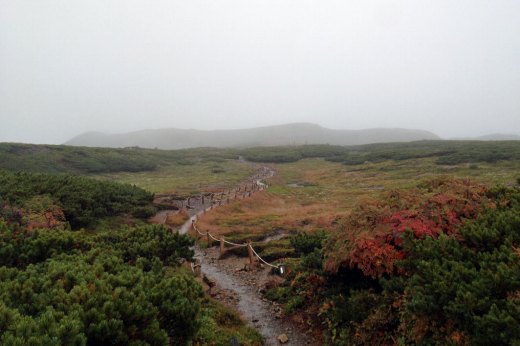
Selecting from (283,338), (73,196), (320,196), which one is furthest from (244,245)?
(320,196)

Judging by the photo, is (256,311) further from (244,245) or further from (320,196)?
(320,196)

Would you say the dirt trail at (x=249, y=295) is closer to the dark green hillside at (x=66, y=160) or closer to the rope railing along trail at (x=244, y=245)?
Answer: the rope railing along trail at (x=244, y=245)

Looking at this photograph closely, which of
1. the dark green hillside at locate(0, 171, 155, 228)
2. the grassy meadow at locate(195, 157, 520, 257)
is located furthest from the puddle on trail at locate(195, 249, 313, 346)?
the dark green hillside at locate(0, 171, 155, 228)

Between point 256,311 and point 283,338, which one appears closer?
point 283,338

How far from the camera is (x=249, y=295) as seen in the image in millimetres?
14367

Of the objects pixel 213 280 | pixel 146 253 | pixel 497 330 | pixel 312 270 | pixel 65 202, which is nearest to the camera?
pixel 497 330

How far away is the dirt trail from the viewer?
1105 cm

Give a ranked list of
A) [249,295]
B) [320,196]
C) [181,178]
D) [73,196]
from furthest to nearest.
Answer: [181,178] → [320,196] → [73,196] → [249,295]

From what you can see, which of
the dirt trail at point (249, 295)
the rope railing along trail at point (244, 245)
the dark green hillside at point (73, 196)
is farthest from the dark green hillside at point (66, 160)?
the dirt trail at point (249, 295)

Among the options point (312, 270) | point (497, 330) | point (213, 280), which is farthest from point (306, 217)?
point (497, 330)

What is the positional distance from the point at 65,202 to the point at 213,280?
34.3ft

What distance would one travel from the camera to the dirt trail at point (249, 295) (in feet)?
36.2

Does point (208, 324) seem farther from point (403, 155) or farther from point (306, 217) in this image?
point (403, 155)

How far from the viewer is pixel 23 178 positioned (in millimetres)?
22438
